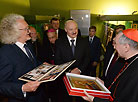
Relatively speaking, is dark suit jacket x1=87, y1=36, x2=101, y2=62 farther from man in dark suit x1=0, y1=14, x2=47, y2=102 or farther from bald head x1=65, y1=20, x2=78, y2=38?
man in dark suit x1=0, y1=14, x2=47, y2=102

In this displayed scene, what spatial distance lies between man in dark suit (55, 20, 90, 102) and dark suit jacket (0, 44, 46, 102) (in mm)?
1015

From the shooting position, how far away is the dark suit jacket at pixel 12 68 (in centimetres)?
142

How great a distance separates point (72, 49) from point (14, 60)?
4.50ft

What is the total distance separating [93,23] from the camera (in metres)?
7.20

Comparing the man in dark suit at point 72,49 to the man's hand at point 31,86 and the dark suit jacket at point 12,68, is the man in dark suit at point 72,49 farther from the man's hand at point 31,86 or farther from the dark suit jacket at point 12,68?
the man's hand at point 31,86

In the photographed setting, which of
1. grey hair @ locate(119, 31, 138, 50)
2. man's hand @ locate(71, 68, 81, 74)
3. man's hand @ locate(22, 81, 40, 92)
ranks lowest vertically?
man's hand @ locate(71, 68, 81, 74)

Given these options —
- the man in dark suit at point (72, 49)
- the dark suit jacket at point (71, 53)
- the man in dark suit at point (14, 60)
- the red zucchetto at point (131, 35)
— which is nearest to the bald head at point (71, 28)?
the man in dark suit at point (72, 49)

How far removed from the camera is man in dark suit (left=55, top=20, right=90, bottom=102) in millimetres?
2533

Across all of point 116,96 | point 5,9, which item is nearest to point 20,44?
point 116,96

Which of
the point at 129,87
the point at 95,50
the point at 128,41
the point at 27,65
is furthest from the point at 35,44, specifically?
the point at 129,87

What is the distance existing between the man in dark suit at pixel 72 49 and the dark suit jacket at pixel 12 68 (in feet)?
3.33

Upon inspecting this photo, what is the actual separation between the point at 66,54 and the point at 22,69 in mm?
1149

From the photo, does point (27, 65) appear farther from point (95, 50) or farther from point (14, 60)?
point (95, 50)

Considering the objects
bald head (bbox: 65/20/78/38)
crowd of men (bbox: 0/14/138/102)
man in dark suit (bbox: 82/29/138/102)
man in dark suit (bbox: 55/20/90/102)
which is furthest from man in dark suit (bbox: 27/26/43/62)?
man in dark suit (bbox: 82/29/138/102)
